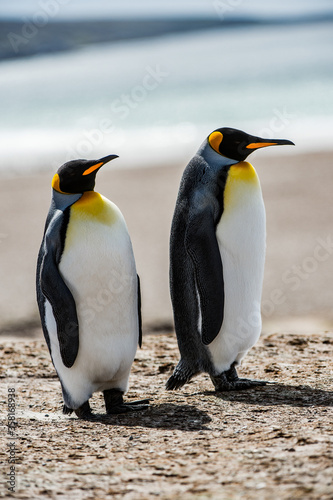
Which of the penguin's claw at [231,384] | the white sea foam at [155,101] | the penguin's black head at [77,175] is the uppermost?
the white sea foam at [155,101]

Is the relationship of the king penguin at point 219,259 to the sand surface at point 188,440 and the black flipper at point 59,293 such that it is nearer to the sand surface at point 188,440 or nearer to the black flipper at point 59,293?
the sand surface at point 188,440

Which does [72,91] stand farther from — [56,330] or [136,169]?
[56,330]

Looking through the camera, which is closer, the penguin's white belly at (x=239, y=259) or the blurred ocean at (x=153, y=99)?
the penguin's white belly at (x=239, y=259)

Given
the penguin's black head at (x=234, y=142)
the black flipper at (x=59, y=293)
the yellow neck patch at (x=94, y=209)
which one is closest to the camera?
the black flipper at (x=59, y=293)

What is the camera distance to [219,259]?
396cm

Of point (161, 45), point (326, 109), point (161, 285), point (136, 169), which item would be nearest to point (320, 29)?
point (161, 45)

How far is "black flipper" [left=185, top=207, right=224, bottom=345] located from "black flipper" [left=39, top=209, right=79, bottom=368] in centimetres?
71

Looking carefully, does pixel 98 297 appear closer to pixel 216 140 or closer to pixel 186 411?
pixel 186 411

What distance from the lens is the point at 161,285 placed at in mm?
7629

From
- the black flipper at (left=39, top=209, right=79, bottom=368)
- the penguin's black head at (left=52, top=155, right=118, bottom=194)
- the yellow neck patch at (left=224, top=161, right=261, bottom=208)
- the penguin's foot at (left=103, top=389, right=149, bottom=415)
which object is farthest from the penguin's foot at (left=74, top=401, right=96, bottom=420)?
the yellow neck patch at (left=224, top=161, right=261, bottom=208)

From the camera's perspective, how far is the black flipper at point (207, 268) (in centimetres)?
391

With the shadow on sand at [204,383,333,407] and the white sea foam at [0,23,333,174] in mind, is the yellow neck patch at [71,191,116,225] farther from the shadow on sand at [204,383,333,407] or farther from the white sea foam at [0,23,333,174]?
the white sea foam at [0,23,333,174]

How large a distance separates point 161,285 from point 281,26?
7281 centimetres

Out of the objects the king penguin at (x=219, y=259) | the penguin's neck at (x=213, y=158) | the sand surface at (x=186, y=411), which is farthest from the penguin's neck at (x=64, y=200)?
the sand surface at (x=186, y=411)
